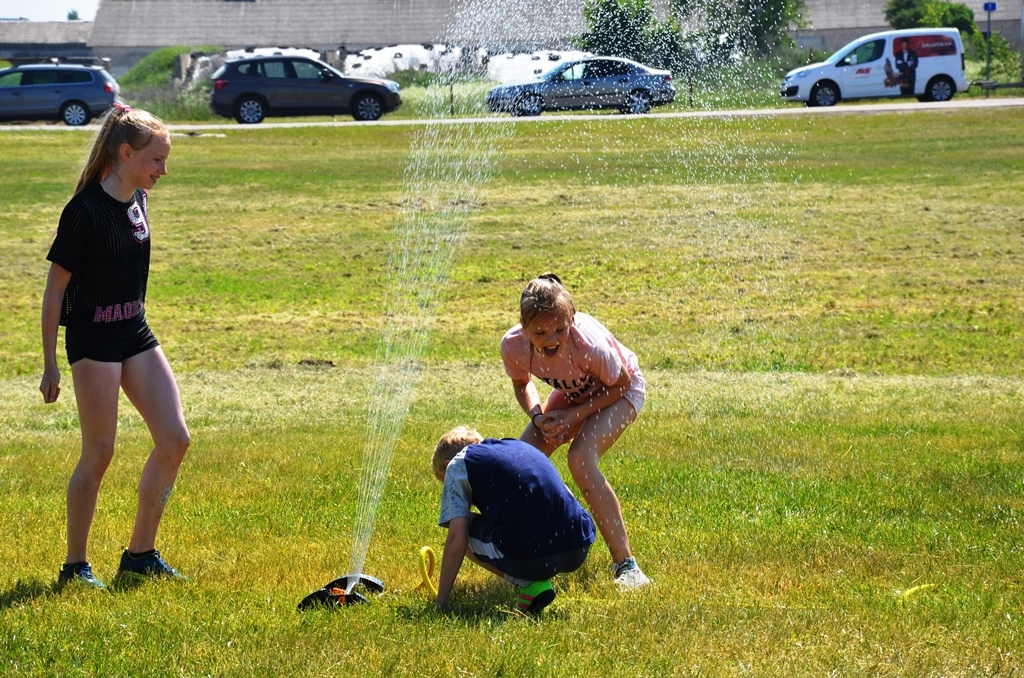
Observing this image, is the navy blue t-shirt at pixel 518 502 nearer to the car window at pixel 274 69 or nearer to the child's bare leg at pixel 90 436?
the child's bare leg at pixel 90 436

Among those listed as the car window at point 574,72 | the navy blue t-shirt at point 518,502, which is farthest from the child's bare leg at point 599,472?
the car window at point 574,72

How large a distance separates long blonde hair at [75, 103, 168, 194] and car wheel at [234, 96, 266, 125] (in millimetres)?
27487

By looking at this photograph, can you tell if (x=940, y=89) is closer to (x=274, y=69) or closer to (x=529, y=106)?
(x=529, y=106)

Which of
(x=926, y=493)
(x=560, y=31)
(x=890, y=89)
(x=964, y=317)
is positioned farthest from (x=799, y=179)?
(x=926, y=493)

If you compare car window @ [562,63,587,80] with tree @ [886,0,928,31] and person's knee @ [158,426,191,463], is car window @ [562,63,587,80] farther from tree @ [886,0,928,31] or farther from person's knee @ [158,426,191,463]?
tree @ [886,0,928,31]

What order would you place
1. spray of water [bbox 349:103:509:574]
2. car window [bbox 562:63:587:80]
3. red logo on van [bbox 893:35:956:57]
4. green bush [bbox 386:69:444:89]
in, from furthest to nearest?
green bush [bbox 386:69:444:89] < red logo on van [bbox 893:35:956:57] < car window [bbox 562:63:587:80] < spray of water [bbox 349:103:509:574]

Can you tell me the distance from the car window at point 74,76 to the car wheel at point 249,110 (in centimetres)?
384

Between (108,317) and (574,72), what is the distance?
23.1m

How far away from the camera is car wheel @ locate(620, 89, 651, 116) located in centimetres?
2591

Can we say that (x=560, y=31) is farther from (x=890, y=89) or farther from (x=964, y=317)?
(x=890, y=89)

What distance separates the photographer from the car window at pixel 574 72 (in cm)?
2669

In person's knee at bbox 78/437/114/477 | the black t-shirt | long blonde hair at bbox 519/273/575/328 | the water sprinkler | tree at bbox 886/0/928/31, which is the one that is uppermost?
tree at bbox 886/0/928/31

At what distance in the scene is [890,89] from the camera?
32.4 meters

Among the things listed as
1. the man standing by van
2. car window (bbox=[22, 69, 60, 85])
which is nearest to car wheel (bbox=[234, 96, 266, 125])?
car window (bbox=[22, 69, 60, 85])
